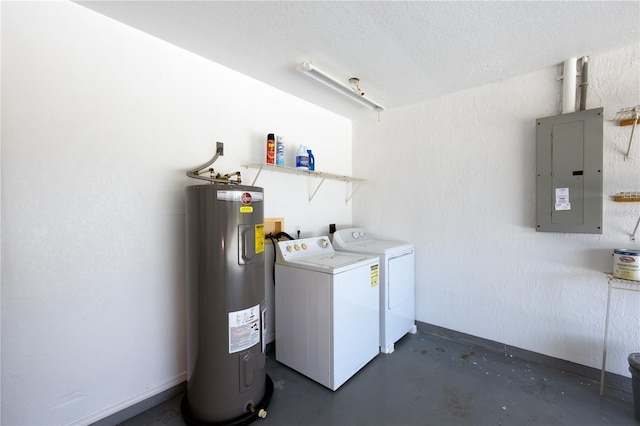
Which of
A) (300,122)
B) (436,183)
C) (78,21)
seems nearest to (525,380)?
(436,183)

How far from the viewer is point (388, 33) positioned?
1731mm

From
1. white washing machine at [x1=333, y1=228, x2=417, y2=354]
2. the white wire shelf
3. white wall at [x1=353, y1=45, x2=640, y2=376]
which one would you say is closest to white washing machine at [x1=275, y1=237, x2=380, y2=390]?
white washing machine at [x1=333, y1=228, x2=417, y2=354]

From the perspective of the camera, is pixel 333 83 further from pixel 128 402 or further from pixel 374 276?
pixel 128 402

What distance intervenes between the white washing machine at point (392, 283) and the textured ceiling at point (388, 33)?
154 centimetres

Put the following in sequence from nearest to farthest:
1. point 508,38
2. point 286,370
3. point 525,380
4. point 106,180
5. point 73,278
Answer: point 73,278, point 106,180, point 508,38, point 525,380, point 286,370

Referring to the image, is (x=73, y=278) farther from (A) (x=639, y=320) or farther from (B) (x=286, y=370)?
(A) (x=639, y=320)

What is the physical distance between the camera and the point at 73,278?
4.87 feet

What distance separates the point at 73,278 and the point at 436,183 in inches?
116

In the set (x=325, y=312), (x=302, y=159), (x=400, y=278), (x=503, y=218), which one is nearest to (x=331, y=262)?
(x=325, y=312)

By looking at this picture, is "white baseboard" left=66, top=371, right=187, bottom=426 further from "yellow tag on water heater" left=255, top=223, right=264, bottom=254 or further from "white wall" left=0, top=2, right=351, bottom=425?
"yellow tag on water heater" left=255, top=223, right=264, bottom=254

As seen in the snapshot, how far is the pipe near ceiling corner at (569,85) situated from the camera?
201cm

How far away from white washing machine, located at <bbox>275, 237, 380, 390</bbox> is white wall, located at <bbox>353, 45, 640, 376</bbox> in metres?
0.90

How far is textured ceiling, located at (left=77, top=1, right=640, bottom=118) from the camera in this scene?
4.95 ft

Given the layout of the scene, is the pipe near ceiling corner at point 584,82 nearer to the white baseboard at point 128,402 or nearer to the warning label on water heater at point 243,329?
the warning label on water heater at point 243,329
